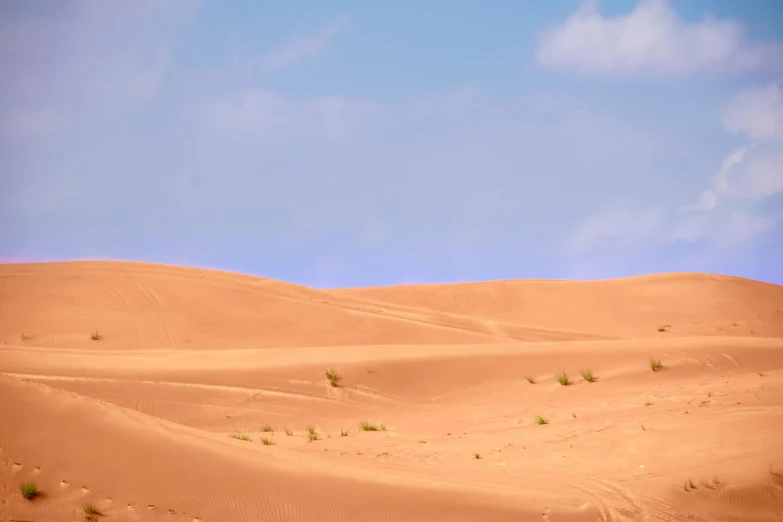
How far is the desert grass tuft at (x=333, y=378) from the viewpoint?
602 inches

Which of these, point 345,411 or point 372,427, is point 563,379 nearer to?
point 345,411

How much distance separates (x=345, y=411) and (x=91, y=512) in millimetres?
8900

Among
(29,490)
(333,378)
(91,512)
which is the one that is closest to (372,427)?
(333,378)

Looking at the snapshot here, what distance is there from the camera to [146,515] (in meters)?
5.72

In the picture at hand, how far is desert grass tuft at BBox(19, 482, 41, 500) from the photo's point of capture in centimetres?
556

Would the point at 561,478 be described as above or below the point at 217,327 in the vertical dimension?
below

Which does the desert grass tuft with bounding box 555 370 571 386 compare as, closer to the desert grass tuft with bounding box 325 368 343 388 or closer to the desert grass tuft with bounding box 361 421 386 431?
the desert grass tuft with bounding box 325 368 343 388

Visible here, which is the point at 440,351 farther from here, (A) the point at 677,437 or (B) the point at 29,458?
(B) the point at 29,458

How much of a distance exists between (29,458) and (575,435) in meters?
6.91

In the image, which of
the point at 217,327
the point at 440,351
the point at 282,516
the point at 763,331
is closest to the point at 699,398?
the point at 440,351

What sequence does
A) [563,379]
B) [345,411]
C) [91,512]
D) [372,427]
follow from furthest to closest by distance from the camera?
[563,379] < [345,411] < [372,427] < [91,512]

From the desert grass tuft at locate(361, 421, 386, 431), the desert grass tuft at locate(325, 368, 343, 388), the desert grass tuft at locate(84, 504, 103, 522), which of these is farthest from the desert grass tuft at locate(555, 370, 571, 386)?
the desert grass tuft at locate(84, 504, 103, 522)

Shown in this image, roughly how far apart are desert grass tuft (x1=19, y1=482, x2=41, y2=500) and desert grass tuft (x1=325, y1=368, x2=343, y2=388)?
9768mm

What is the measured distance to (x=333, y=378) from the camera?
15.4m
